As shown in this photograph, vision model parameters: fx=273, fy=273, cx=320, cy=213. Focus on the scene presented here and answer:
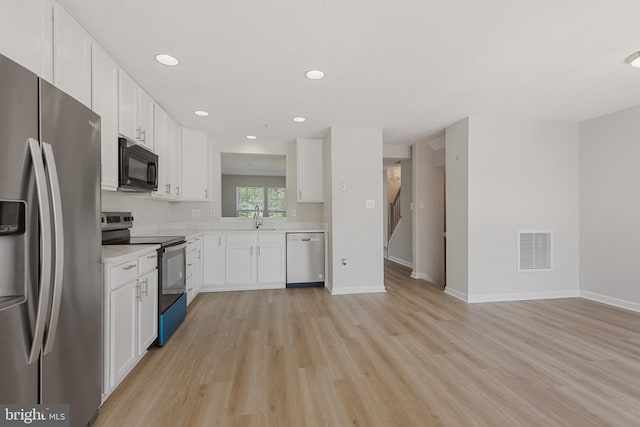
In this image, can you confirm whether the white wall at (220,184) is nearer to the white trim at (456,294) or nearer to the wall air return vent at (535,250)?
the white trim at (456,294)

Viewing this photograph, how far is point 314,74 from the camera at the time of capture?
2418 millimetres

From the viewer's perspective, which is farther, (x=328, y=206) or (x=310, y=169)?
(x=310, y=169)

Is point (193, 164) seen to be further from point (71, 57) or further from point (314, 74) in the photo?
point (314, 74)

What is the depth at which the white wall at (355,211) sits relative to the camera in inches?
155

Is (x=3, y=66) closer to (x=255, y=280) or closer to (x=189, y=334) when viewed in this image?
(x=189, y=334)

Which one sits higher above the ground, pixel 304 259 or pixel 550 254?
pixel 550 254

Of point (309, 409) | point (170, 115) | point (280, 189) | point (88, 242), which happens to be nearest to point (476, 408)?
point (309, 409)

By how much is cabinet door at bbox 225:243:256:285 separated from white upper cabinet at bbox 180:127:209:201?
3.03ft

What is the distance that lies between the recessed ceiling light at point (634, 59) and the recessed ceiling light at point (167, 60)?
3.62 m

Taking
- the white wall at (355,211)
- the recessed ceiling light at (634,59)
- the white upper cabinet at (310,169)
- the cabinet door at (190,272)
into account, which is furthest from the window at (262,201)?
the recessed ceiling light at (634,59)

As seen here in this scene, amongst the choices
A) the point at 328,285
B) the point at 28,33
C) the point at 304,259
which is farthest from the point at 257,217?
the point at 28,33

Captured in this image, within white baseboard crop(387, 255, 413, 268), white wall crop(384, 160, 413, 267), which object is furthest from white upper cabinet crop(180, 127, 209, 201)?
white baseboard crop(387, 255, 413, 268)

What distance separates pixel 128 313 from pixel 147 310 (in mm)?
309

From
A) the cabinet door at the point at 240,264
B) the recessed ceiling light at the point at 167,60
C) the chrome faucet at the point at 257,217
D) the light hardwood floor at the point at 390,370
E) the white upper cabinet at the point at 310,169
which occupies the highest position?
the recessed ceiling light at the point at 167,60
